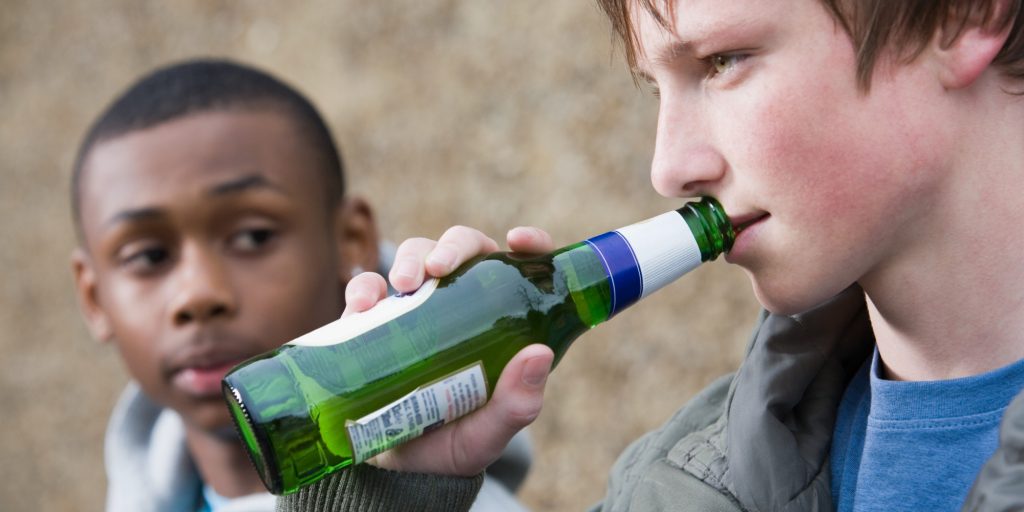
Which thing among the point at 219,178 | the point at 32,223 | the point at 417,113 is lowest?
the point at 219,178

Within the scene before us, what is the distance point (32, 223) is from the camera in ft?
14.9

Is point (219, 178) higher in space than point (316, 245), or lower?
higher

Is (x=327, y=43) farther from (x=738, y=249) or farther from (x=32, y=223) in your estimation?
(x=738, y=249)

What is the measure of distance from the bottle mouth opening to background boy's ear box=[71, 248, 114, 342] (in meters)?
1.27

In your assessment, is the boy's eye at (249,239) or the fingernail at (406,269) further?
the boy's eye at (249,239)

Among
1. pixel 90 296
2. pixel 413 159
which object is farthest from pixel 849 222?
pixel 413 159

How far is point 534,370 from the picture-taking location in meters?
1.19

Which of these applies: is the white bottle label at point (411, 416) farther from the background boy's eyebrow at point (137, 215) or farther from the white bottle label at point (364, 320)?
the background boy's eyebrow at point (137, 215)

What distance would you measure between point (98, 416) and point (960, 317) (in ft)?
12.3

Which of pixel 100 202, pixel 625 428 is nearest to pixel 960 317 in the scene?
pixel 100 202

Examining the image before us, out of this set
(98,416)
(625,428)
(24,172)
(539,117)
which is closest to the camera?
(625,428)

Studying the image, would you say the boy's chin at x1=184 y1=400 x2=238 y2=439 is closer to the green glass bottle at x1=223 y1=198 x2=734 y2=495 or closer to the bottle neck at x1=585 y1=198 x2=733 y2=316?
the green glass bottle at x1=223 y1=198 x2=734 y2=495

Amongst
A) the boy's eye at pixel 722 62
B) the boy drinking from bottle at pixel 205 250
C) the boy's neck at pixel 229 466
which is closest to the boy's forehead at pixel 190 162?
the boy drinking from bottle at pixel 205 250

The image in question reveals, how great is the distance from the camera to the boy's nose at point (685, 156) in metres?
1.20
